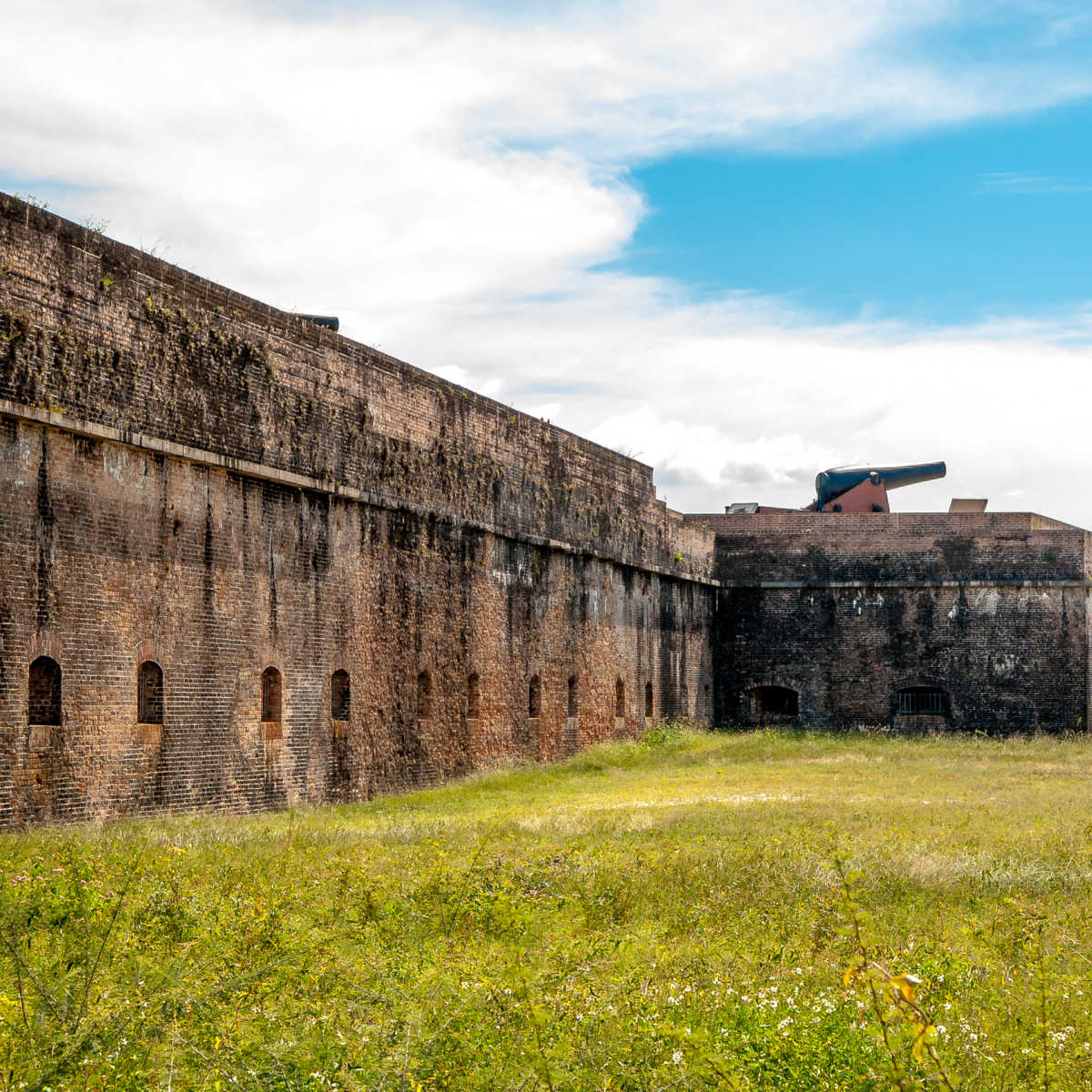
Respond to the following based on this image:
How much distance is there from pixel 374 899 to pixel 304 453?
25.1 feet

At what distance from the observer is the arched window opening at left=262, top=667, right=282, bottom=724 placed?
1490cm

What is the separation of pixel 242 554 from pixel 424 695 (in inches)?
166

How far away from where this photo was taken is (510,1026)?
5934 mm

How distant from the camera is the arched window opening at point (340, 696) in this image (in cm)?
1608

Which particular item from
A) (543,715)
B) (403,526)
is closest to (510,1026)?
(403,526)

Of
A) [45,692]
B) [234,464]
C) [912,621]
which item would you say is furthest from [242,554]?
[912,621]

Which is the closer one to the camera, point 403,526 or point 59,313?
point 59,313

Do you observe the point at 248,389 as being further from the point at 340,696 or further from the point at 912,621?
the point at 912,621

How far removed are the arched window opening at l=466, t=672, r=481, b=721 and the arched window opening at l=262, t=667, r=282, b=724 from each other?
4438mm

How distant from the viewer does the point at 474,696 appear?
1927 cm

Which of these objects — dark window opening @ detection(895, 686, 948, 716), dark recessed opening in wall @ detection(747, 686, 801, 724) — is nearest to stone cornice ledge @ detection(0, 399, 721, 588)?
dark recessed opening in wall @ detection(747, 686, 801, 724)

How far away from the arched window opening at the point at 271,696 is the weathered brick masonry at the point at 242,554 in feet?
0.07

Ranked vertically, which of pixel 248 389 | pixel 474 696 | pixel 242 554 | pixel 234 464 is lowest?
pixel 474 696

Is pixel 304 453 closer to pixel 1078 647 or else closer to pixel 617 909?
pixel 617 909
